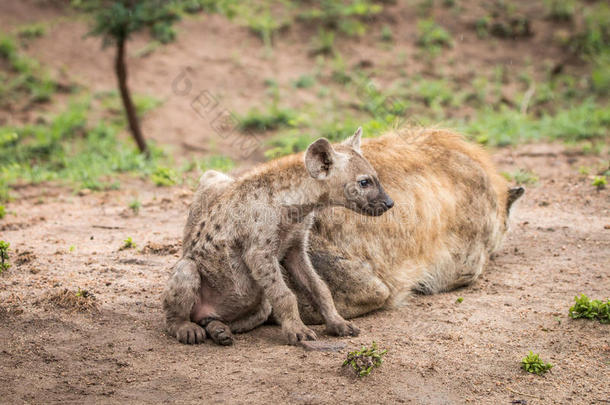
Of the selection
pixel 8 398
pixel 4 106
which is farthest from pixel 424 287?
pixel 4 106

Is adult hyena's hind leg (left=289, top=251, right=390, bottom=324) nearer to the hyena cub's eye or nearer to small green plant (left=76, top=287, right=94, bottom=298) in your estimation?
the hyena cub's eye

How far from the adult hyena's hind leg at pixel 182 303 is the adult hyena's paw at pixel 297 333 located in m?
0.47

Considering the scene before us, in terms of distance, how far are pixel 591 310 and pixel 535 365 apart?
0.71 m

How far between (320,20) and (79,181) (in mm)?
5889

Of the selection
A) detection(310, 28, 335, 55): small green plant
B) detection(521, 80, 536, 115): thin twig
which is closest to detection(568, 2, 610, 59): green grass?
detection(521, 80, 536, 115): thin twig

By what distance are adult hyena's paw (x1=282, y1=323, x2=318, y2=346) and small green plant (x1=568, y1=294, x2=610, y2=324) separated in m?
1.49

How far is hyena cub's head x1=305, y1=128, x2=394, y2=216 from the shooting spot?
3.75 m

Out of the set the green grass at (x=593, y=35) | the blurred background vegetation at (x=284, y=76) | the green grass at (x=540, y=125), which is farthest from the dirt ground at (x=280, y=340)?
the green grass at (x=593, y=35)

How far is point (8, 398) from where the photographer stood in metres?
3.05

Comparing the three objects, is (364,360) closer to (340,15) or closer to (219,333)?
(219,333)

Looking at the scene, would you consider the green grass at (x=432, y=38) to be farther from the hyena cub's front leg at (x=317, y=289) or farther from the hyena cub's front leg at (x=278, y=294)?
the hyena cub's front leg at (x=278, y=294)

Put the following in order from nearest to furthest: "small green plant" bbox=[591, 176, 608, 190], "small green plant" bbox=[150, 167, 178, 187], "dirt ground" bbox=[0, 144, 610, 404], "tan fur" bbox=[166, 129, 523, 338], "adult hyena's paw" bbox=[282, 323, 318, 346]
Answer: "dirt ground" bbox=[0, 144, 610, 404]
"adult hyena's paw" bbox=[282, 323, 318, 346]
"tan fur" bbox=[166, 129, 523, 338]
"small green plant" bbox=[591, 176, 608, 190]
"small green plant" bbox=[150, 167, 178, 187]

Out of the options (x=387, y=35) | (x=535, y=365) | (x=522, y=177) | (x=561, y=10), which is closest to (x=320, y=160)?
(x=535, y=365)

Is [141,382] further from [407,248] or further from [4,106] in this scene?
[4,106]
